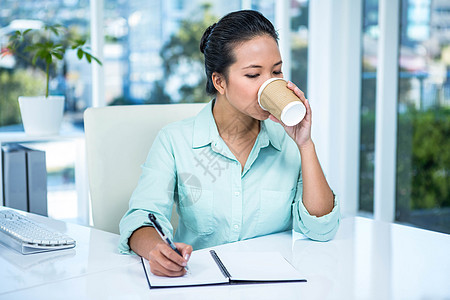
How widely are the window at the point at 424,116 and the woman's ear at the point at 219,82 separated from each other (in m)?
2.13

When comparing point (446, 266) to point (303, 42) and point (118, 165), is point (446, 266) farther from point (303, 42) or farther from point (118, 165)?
point (303, 42)

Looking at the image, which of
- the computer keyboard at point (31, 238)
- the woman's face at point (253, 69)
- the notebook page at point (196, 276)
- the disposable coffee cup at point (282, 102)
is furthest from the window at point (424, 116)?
the computer keyboard at point (31, 238)

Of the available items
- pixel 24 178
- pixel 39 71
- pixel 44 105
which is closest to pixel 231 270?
pixel 24 178

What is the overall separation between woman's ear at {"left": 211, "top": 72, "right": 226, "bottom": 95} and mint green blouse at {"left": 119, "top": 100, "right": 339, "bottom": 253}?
0.09 metres

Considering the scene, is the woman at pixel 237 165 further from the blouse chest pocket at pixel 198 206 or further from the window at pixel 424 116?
the window at pixel 424 116

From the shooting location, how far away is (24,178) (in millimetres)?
2256

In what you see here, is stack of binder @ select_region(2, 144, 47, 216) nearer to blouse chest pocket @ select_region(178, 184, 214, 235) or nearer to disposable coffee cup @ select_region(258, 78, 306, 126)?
blouse chest pocket @ select_region(178, 184, 214, 235)

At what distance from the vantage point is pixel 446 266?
1.13 m

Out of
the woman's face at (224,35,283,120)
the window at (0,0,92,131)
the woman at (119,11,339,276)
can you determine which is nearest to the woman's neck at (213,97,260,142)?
the woman at (119,11,339,276)

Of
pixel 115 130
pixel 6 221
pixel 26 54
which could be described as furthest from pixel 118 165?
pixel 26 54

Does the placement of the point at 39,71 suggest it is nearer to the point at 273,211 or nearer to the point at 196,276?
the point at 273,211

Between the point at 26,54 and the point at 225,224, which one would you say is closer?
the point at 225,224

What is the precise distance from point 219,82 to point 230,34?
14 cm

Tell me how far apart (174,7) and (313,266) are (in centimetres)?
275
